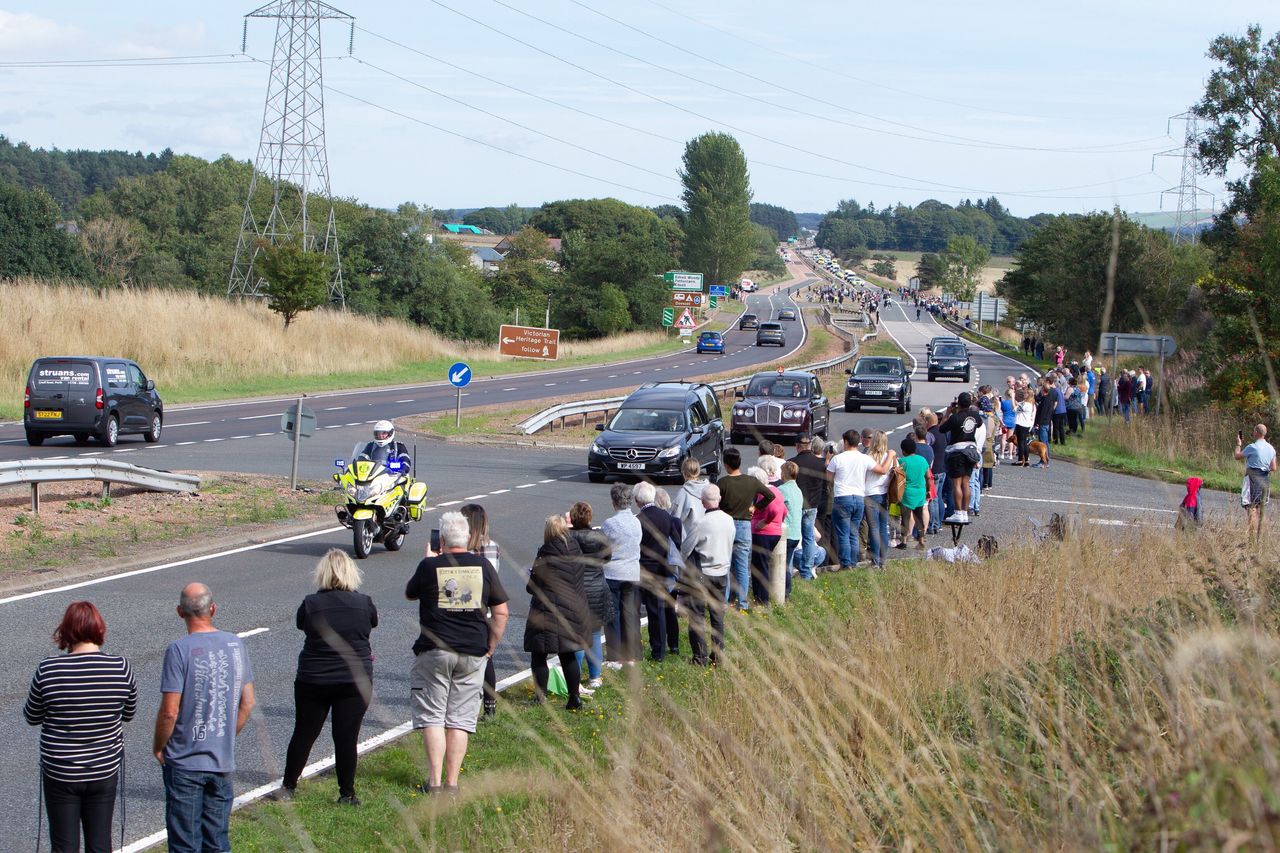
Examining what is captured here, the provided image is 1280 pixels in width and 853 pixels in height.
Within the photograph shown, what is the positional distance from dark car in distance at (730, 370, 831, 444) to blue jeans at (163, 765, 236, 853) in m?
26.2

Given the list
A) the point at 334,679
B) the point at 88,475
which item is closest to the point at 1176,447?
the point at 88,475

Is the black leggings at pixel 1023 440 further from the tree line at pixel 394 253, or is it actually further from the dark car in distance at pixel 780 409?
the tree line at pixel 394 253

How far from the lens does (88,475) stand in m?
18.3

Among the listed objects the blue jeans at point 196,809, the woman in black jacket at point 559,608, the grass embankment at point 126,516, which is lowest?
the grass embankment at point 126,516

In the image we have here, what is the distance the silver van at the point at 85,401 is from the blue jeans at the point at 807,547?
1784 cm

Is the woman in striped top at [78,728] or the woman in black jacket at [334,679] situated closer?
the woman in striped top at [78,728]

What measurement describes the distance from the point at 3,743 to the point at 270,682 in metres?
2.15

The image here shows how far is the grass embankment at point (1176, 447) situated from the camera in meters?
28.5

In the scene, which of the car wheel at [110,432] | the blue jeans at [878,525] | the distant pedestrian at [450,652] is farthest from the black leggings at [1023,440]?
the distant pedestrian at [450,652]

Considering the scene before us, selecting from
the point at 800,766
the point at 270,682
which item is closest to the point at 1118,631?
the point at 800,766

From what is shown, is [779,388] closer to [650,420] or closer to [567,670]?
[650,420]

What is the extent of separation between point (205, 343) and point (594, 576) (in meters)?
40.2

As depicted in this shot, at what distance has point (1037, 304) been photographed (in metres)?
83.5

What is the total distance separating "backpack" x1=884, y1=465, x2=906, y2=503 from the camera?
1697 cm
